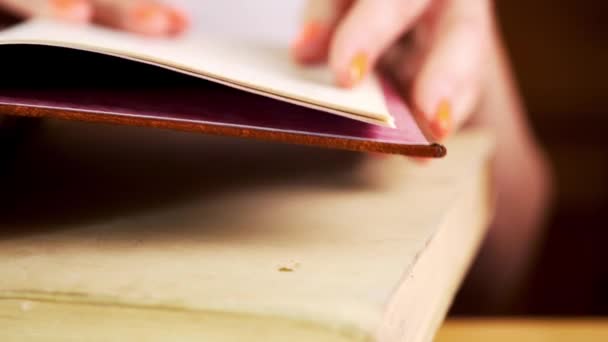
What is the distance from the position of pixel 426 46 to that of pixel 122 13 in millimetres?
282

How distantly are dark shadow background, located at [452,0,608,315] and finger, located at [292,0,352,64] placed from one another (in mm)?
1133

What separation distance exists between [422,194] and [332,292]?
17 cm

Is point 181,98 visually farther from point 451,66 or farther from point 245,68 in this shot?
point 451,66

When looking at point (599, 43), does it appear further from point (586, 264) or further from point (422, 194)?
point (422, 194)

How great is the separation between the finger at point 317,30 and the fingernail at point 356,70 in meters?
0.07

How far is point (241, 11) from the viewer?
124 centimetres

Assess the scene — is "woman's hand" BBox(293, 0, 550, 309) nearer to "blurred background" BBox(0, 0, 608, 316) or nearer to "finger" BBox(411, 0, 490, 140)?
"finger" BBox(411, 0, 490, 140)

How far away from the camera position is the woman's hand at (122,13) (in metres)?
0.56

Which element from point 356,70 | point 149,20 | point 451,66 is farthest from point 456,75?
point 149,20

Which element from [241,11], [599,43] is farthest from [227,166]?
[599,43]

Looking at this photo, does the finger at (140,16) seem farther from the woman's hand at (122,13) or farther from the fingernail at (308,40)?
the fingernail at (308,40)

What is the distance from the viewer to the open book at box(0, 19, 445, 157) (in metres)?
0.29

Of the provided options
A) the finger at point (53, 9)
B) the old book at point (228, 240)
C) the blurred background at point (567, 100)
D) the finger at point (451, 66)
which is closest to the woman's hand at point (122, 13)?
the finger at point (53, 9)

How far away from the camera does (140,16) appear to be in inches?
22.8
